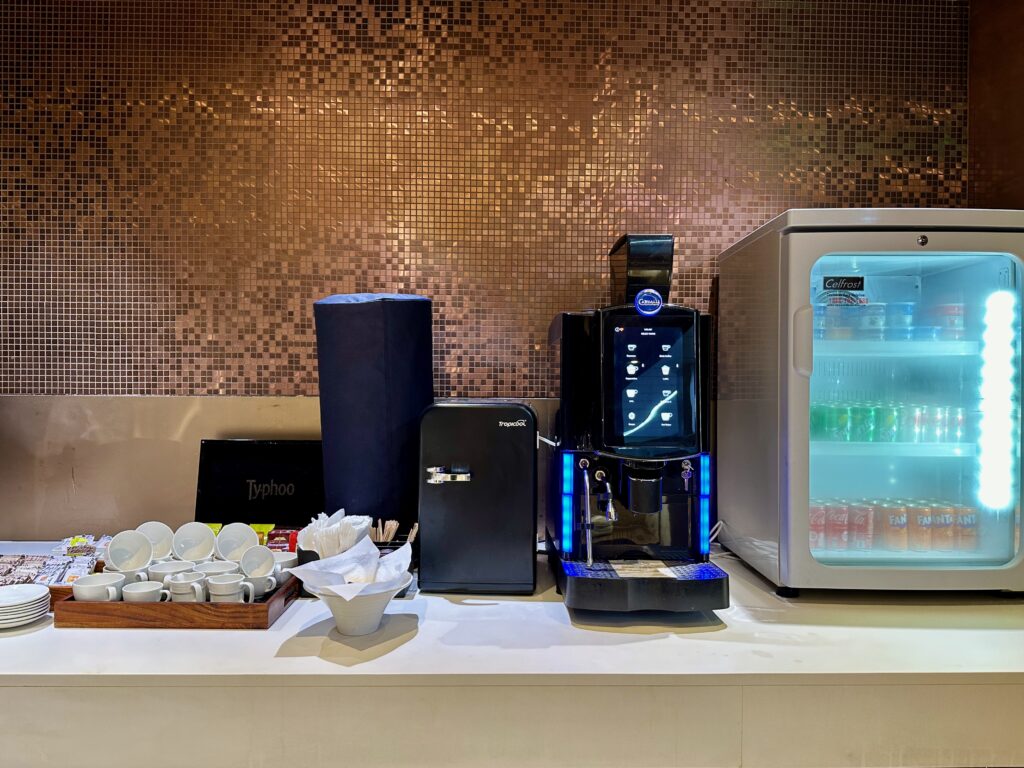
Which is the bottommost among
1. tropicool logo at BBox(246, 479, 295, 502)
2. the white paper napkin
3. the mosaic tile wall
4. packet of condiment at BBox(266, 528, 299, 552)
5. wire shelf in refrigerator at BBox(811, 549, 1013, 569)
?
wire shelf in refrigerator at BBox(811, 549, 1013, 569)

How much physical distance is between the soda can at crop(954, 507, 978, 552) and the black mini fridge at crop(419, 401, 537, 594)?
1023 millimetres

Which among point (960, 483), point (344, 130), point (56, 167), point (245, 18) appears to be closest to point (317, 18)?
point (245, 18)

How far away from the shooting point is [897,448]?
158 cm

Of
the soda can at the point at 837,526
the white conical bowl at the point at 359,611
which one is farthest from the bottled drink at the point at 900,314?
the white conical bowl at the point at 359,611

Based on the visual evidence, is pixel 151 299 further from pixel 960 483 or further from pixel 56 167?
pixel 960 483

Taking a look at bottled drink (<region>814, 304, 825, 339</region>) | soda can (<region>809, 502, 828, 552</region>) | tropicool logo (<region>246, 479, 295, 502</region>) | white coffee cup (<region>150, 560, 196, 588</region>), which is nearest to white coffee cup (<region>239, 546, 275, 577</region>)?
white coffee cup (<region>150, 560, 196, 588</region>)

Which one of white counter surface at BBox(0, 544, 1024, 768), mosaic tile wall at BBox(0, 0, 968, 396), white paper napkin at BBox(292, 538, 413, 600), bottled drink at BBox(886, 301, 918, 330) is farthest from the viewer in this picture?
mosaic tile wall at BBox(0, 0, 968, 396)

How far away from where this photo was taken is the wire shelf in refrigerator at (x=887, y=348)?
1.56 meters

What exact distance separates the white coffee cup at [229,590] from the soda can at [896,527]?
57.5 inches

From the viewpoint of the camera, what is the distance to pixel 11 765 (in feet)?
3.76

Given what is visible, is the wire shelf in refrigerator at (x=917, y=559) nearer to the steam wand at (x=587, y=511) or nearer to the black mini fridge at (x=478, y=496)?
the steam wand at (x=587, y=511)

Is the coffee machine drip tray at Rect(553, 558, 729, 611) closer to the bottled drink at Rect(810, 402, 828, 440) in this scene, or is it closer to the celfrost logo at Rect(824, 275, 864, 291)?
the bottled drink at Rect(810, 402, 828, 440)

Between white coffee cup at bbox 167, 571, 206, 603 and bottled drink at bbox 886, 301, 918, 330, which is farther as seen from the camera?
bottled drink at bbox 886, 301, 918, 330

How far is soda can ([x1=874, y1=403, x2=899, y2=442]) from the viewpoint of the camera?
1677mm
